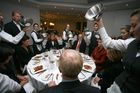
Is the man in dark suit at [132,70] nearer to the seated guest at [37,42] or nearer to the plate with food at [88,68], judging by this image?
the plate with food at [88,68]

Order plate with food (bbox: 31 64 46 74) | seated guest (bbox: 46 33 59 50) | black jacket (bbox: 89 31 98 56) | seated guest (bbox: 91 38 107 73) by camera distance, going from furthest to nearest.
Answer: seated guest (bbox: 46 33 59 50)
black jacket (bbox: 89 31 98 56)
seated guest (bbox: 91 38 107 73)
plate with food (bbox: 31 64 46 74)

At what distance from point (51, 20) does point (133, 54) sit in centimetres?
1987

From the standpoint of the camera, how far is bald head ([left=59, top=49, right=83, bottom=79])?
150cm

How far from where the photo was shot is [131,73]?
5.73ft

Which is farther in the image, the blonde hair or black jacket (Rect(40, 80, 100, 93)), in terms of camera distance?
the blonde hair

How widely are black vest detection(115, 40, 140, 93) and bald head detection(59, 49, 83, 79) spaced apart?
0.44 m

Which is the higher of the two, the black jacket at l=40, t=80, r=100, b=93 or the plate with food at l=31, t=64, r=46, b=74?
the black jacket at l=40, t=80, r=100, b=93

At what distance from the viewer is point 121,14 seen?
1204 centimetres

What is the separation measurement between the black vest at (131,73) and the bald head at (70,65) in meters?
0.44

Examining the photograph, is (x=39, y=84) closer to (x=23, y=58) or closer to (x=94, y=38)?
(x=23, y=58)

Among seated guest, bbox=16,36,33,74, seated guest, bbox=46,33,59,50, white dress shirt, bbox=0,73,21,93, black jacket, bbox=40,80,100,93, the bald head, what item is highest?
the bald head

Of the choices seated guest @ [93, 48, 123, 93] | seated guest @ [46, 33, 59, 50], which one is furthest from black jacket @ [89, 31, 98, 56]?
seated guest @ [93, 48, 123, 93]

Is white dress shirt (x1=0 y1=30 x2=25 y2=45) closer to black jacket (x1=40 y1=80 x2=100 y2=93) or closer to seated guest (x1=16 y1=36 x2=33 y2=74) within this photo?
seated guest (x1=16 y1=36 x2=33 y2=74)

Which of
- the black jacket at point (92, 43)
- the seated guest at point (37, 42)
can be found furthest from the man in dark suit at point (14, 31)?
the seated guest at point (37, 42)
